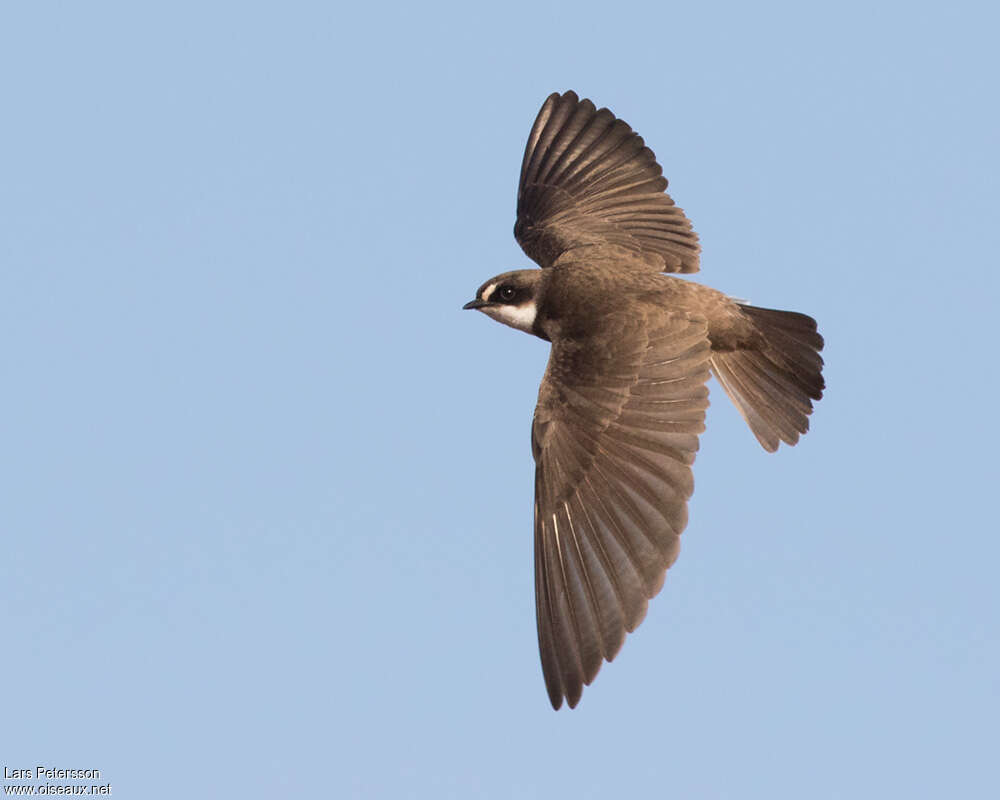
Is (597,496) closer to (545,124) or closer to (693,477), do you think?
(693,477)

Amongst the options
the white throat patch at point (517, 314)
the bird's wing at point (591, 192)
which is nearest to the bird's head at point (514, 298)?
the white throat patch at point (517, 314)

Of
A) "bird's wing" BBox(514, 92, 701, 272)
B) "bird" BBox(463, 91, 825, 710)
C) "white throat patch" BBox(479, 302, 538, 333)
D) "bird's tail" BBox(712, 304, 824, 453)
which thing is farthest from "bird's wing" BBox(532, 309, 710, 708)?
"bird's wing" BBox(514, 92, 701, 272)

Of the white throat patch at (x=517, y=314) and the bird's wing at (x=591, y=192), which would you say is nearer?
the white throat patch at (x=517, y=314)

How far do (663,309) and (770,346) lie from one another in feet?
2.91

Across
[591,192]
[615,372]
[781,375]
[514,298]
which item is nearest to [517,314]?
[514,298]

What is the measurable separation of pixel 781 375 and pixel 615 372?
1.49 meters

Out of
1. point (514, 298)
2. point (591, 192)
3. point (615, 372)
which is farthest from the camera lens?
point (591, 192)

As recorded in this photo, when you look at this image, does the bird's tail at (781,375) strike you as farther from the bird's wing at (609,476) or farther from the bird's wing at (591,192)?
the bird's wing at (591,192)

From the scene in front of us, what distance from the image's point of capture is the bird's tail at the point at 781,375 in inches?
375

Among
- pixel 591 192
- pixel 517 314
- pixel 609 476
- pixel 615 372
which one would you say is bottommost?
pixel 609 476

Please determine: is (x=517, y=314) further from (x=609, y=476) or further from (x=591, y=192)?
(x=609, y=476)

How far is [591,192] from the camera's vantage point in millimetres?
11383

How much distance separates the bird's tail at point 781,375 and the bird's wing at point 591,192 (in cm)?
124

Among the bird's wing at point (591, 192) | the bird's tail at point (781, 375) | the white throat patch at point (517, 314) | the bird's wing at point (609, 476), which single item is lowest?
the bird's wing at point (609, 476)
